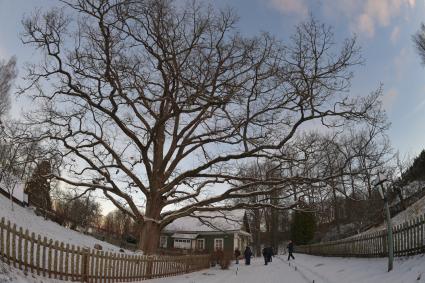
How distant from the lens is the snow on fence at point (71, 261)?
30.4ft

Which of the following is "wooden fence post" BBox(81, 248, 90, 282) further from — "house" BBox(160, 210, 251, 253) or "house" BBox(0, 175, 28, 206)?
"house" BBox(160, 210, 251, 253)

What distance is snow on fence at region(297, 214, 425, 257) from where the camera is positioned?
1091 centimetres

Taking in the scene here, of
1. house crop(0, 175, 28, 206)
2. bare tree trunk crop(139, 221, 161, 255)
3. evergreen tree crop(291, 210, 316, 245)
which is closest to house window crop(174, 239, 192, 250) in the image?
evergreen tree crop(291, 210, 316, 245)

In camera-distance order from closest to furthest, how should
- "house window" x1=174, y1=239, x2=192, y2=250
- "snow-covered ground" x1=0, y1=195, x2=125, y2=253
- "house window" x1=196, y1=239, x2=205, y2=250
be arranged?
"snow-covered ground" x1=0, y1=195, x2=125, y2=253 → "house window" x1=196, y1=239, x2=205, y2=250 → "house window" x1=174, y1=239, x2=192, y2=250

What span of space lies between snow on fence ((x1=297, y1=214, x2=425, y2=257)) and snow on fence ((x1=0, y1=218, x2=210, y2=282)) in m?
8.84

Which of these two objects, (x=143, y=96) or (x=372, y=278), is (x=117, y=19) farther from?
(x=372, y=278)

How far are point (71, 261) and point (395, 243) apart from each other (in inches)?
398

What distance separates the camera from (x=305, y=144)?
2142 centimetres

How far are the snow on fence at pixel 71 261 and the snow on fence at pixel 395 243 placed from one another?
8835 millimetres

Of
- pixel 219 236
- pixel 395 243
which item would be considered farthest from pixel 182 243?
pixel 395 243

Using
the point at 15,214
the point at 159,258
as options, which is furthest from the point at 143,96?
the point at 15,214

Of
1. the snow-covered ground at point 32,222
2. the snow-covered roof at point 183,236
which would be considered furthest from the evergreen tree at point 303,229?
the snow-covered ground at point 32,222

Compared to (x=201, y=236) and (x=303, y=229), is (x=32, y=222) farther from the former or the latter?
(x=303, y=229)

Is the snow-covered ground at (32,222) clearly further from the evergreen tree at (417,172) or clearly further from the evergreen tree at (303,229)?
the evergreen tree at (303,229)
